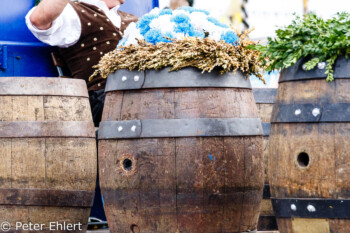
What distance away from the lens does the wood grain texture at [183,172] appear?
3.26 meters

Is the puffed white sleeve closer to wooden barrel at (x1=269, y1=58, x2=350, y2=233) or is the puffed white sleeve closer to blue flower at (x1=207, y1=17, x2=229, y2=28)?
blue flower at (x1=207, y1=17, x2=229, y2=28)

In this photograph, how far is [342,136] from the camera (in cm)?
291

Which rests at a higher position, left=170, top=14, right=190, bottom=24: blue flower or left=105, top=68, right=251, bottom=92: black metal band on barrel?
left=170, top=14, right=190, bottom=24: blue flower

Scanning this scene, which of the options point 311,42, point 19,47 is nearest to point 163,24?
point 311,42

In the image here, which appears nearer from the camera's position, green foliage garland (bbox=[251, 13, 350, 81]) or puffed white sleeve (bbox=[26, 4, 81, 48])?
green foliage garland (bbox=[251, 13, 350, 81])

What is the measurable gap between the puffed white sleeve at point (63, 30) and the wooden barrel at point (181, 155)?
1321 mm

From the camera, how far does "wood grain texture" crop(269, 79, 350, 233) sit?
2.90m

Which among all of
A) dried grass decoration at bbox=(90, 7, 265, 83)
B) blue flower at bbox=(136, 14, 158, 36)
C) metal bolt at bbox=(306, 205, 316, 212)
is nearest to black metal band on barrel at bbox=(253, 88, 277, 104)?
dried grass decoration at bbox=(90, 7, 265, 83)

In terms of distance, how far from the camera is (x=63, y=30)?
4605 mm

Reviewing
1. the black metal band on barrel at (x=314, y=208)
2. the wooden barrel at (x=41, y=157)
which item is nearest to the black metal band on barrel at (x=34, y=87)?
the wooden barrel at (x=41, y=157)

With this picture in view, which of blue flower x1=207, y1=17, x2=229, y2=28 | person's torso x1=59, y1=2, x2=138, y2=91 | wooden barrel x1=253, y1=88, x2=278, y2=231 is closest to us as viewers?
blue flower x1=207, y1=17, x2=229, y2=28

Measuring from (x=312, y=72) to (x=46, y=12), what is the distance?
217 cm

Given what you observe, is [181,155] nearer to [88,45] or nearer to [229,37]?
[229,37]

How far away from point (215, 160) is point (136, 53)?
71 cm
